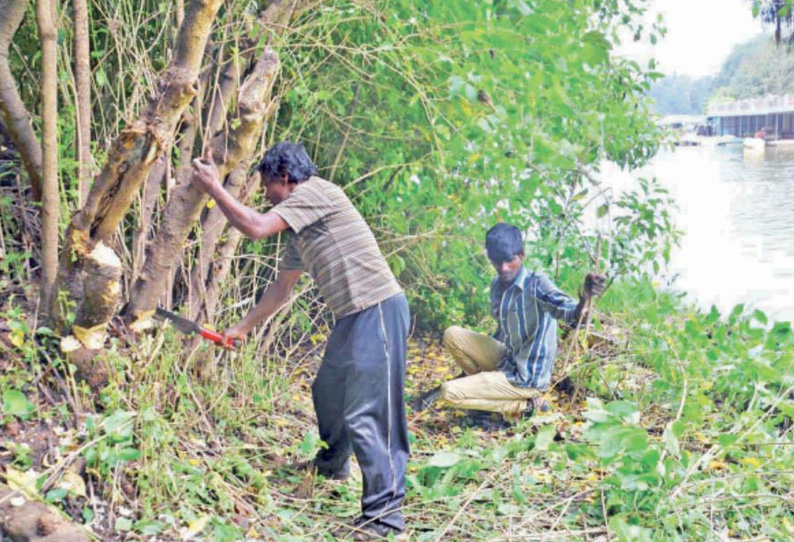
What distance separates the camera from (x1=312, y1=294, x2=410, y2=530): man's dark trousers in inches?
142

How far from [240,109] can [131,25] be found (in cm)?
99

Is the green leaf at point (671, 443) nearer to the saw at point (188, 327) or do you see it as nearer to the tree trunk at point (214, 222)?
the saw at point (188, 327)

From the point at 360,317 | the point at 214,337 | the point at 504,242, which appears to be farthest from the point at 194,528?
the point at 504,242

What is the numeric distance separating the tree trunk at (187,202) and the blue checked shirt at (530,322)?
5.76 ft

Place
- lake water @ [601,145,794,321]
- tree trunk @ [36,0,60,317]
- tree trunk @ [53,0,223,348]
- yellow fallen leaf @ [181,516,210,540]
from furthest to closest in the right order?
lake water @ [601,145,794,321]
tree trunk @ [36,0,60,317]
tree trunk @ [53,0,223,348]
yellow fallen leaf @ [181,516,210,540]

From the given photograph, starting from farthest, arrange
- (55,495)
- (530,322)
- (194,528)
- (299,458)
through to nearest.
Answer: (530,322) → (299,458) → (194,528) → (55,495)

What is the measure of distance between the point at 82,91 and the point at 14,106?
0.93ft

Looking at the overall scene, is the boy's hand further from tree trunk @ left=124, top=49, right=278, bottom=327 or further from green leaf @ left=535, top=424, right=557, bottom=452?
tree trunk @ left=124, top=49, right=278, bottom=327

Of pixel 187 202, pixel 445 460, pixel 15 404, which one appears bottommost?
pixel 445 460

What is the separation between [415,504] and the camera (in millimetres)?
3879

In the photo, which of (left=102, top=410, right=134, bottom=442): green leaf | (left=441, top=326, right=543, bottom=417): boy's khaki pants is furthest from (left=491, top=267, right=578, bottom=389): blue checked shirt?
(left=102, top=410, right=134, bottom=442): green leaf

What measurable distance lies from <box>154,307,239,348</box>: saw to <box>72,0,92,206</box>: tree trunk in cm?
63

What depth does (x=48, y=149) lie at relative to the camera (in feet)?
12.2

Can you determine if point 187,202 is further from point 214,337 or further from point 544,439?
point 544,439
